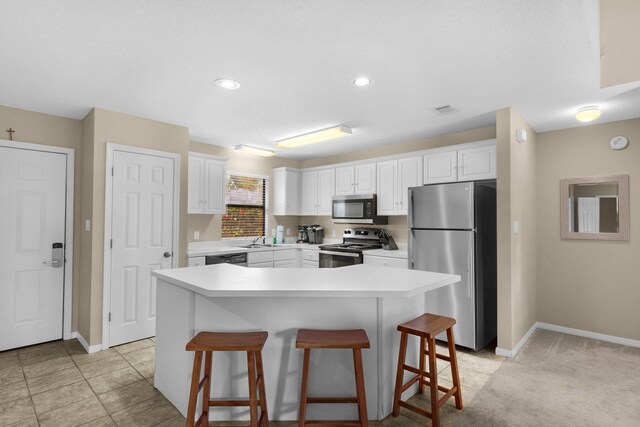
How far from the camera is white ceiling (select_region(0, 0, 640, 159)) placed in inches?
76.1

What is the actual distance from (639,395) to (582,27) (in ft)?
8.94

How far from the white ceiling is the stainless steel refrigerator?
85cm

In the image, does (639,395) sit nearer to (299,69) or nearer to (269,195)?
(299,69)

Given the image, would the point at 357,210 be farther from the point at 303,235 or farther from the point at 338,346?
the point at 338,346

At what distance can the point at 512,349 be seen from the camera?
3436mm

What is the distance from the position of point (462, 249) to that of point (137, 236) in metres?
3.38

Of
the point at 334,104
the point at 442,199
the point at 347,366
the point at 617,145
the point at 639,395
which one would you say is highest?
the point at 334,104

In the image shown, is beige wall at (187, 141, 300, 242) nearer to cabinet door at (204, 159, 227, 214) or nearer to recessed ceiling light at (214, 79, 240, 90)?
cabinet door at (204, 159, 227, 214)

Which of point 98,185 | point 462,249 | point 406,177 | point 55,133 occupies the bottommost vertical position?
point 462,249

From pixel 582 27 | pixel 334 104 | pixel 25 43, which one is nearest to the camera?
pixel 582 27

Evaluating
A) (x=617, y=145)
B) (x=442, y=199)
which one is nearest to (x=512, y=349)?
(x=442, y=199)

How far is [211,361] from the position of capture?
217 cm

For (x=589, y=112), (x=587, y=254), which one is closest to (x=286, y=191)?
(x=589, y=112)

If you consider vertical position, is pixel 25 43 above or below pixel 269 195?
above
